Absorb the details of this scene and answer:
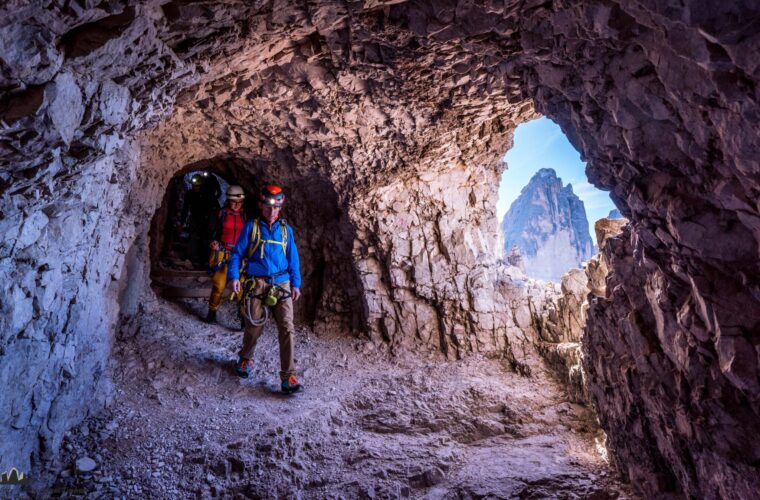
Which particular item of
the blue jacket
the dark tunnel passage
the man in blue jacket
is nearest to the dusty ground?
the man in blue jacket

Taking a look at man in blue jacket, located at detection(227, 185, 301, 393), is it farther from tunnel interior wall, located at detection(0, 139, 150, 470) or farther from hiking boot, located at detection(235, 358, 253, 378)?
tunnel interior wall, located at detection(0, 139, 150, 470)

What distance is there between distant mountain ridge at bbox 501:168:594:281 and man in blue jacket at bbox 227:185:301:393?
6210 centimetres

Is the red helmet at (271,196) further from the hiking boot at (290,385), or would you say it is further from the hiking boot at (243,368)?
the hiking boot at (290,385)

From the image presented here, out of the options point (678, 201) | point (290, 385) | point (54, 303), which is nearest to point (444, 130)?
point (678, 201)

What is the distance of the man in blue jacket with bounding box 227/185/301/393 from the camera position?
529cm

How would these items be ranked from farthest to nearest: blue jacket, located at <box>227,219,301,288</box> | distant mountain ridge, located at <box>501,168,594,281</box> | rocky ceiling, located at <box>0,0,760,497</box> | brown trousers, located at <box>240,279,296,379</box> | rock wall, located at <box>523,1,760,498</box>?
distant mountain ridge, located at <box>501,168,594,281</box>, blue jacket, located at <box>227,219,301,288</box>, brown trousers, located at <box>240,279,296,379</box>, rocky ceiling, located at <box>0,0,760,497</box>, rock wall, located at <box>523,1,760,498</box>

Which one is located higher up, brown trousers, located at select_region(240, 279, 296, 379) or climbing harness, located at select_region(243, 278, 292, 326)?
climbing harness, located at select_region(243, 278, 292, 326)

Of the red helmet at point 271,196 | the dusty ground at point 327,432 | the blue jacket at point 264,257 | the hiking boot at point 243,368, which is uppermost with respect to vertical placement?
the red helmet at point 271,196

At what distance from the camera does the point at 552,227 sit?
64188 mm

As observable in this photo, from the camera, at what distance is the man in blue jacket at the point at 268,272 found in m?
5.29

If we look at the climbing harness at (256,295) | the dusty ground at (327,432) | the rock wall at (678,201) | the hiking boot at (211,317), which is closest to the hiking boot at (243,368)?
the dusty ground at (327,432)

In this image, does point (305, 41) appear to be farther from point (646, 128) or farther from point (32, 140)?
point (646, 128)

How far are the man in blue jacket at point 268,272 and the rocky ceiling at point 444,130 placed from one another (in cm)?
149

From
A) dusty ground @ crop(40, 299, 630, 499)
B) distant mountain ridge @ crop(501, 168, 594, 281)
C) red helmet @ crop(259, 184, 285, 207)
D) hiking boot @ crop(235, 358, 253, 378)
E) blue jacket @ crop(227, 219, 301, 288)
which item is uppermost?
distant mountain ridge @ crop(501, 168, 594, 281)
